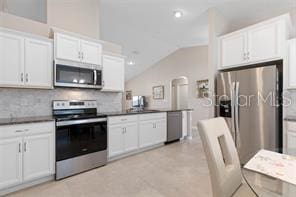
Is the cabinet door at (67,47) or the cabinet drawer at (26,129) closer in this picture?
the cabinet drawer at (26,129)

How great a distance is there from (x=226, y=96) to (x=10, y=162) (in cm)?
342

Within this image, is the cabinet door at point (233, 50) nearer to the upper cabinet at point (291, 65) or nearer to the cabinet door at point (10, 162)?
the upper cabinet at point (291, 65)

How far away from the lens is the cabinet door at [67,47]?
305cm

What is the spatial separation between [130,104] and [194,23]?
6.37 m

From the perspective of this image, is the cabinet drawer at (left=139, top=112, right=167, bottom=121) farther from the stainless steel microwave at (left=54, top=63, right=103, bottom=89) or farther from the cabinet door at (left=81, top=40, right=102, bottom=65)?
the cabinet door at (left=81, top=40, right=102, bottom=65)

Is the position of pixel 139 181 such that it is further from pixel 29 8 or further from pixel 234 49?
pixel 29 8

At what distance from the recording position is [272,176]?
3.88 ft

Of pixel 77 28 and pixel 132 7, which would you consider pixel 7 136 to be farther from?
pixel 132 7

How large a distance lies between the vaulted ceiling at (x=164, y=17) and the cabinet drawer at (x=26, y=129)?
297 centimetres

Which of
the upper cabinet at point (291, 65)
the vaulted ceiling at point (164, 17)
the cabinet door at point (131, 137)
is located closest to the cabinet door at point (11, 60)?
the cabinet door at point (131, 137)

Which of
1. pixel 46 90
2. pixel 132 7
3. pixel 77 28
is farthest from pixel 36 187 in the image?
pixel 132 7

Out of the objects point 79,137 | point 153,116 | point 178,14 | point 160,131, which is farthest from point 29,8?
point 160,131

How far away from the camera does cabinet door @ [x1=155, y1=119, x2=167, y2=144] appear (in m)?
4.55

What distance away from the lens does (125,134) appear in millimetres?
3746
